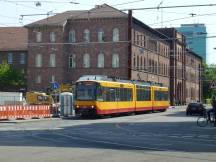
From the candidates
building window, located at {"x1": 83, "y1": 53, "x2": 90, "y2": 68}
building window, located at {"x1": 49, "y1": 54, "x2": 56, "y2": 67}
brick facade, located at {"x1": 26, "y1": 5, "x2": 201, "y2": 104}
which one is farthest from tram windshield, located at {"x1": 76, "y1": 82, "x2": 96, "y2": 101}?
building window, located at {"x1": 49, "y1": 54, "x2": 56, "y2": 67}

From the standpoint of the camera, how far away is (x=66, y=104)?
49.7m

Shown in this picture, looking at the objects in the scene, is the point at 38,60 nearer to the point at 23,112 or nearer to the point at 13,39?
the point at 13,39

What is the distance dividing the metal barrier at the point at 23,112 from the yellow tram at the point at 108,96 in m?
3.80

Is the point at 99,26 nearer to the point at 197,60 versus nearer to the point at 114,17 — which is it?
the point at 114,17

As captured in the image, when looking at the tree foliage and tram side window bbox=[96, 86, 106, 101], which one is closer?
tram side window bbox=[96, 86, 106, 101]

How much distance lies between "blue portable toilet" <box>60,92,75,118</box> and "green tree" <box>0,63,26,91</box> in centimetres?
4763

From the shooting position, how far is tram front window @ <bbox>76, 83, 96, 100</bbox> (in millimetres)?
44969

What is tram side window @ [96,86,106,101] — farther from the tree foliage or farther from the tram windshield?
the tree foliage

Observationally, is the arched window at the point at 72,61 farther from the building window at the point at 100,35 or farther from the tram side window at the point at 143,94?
the tram side window at the point at 143,94

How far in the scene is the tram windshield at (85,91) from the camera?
44969mm

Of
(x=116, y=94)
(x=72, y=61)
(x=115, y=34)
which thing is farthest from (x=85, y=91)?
(x=72, y=61)

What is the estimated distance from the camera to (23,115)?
151 ft

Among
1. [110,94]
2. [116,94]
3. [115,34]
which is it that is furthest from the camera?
[115,34]

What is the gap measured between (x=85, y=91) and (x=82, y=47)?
45.9m
